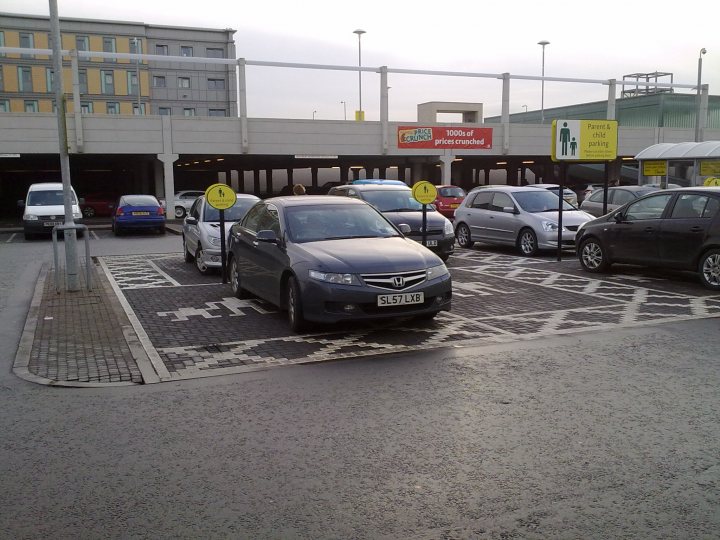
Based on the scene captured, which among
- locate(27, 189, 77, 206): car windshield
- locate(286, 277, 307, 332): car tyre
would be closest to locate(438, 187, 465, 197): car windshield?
Answer: locate(27, 189, 77, 206): car windshield

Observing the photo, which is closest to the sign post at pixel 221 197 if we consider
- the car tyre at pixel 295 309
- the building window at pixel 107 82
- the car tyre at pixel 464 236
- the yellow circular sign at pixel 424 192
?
the yellow circular sign at pixel 424 192

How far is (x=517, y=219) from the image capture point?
54.6 feet

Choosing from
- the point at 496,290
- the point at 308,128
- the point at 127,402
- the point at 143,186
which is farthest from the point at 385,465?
the point at 143,186

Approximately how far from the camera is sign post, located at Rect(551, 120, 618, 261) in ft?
50.3

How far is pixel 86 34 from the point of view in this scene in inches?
3068

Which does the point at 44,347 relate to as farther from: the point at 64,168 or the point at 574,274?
the point at 574,274

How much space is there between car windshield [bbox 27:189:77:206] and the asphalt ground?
12653mm

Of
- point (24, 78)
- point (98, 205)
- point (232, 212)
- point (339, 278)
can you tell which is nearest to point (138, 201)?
point (232, 212)

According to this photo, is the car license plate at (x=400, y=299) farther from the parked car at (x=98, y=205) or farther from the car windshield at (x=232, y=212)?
the parked car at (x=98, y=205)

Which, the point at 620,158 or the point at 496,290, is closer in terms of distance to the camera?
the point at 496,290

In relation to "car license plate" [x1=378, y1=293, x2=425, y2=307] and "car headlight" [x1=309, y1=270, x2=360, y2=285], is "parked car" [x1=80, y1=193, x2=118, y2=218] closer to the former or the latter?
"car headlight" [x1=309, y1=270, x2=360, y2=285]

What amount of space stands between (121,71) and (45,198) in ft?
193

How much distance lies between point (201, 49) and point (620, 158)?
54.1 meters

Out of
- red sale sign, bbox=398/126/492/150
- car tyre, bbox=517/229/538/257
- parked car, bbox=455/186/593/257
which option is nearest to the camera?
parked car, bbox=455/186/593/257
